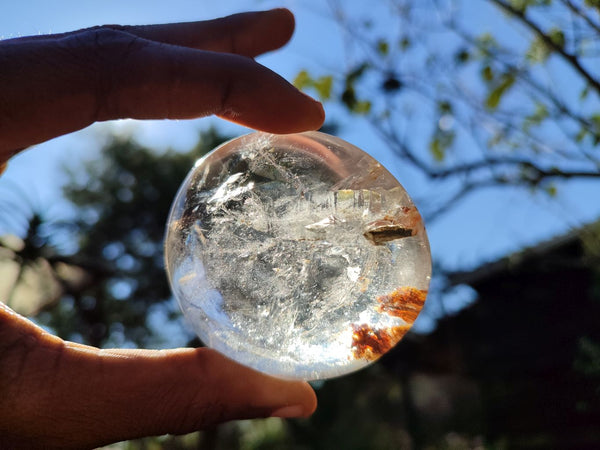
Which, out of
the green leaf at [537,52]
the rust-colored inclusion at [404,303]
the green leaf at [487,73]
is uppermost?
the green leaf at [537,52]

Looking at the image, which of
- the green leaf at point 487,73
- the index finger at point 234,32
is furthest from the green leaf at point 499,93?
the index finger at point 234,32

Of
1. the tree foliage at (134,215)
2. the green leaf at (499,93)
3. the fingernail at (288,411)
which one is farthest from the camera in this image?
the tree foliage at (134,215)

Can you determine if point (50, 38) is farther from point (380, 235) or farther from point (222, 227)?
point (380, 235)

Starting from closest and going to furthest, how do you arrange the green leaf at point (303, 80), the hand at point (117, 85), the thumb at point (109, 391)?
the hand at point (117, 85) < the thumb at point (109, 391) < the green leaf at point (303, 80)

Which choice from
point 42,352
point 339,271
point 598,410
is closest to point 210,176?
point 339,271

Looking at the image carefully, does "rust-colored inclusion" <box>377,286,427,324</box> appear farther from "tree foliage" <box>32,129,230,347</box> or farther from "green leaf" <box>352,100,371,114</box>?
"tree foliage" <box>32,129,230,347</box>

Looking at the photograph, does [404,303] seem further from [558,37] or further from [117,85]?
[558,37]

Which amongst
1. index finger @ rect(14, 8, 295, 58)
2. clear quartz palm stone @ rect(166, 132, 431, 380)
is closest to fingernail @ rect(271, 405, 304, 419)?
clear quartz palm stone @ rect(166, 132, 431, 380)

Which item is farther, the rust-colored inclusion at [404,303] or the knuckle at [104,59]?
the rust-colored inclusion at [404,303]

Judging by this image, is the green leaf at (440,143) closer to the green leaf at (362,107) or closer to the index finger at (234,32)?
the green leaf at (362,107)
